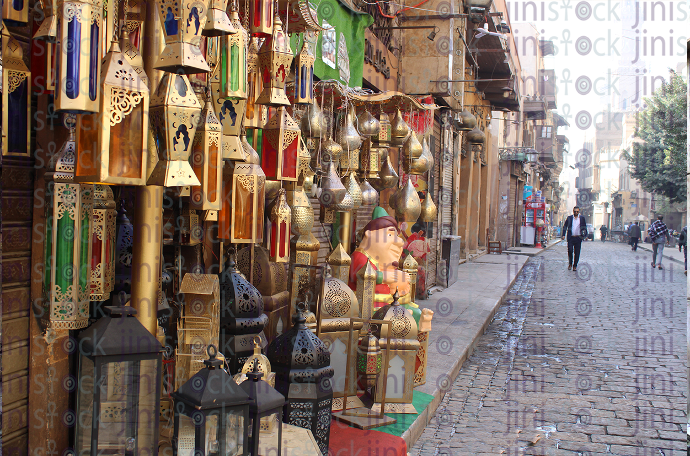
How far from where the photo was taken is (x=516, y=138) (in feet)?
118

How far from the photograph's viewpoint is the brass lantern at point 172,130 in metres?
1.94

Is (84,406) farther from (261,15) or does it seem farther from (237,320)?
(261,15)

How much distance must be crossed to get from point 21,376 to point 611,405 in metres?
4.87

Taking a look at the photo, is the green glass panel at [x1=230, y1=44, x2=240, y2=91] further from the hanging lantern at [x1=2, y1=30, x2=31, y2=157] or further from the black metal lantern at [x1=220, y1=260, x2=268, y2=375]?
the black metal lantern at [x1=220, y1=260, x2=268, y2=375]

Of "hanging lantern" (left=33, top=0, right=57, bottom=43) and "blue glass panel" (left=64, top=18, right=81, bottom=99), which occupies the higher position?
"hanging lantern" (left=33, top=0, right=57, bottom=43)

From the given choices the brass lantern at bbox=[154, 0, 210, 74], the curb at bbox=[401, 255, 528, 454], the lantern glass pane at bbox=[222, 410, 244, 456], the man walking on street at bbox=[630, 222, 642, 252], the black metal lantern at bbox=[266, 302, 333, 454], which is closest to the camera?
the brass lantern at bbox=[154, 0, 210, 74]

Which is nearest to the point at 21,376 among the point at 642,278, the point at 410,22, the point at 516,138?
the point at 410,22

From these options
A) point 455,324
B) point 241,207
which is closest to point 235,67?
→ point 241,207

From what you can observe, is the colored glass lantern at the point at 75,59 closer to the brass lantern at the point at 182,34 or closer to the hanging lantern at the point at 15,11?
the brass lantern at the point at 182,34

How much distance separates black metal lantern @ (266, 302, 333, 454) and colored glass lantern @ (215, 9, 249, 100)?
1.44 metres

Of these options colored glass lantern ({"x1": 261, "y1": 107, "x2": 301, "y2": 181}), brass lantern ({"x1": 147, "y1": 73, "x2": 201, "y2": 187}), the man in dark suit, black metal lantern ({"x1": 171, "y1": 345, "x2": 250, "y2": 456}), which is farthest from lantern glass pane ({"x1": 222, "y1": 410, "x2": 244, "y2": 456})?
the man in dark suit

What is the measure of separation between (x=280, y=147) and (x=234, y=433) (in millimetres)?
1393

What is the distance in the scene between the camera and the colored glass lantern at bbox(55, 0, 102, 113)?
167 cm

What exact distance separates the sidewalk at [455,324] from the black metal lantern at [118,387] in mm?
2194
